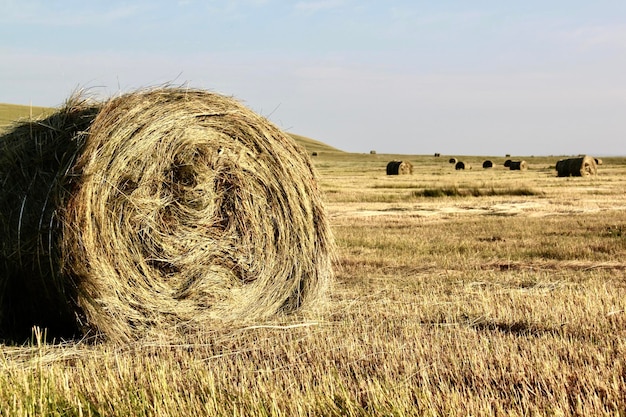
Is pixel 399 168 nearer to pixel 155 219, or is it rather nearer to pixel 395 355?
pixel 155 219

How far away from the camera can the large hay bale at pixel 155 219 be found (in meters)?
5.69

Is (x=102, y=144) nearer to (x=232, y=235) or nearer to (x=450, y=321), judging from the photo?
(x=232, y=235)

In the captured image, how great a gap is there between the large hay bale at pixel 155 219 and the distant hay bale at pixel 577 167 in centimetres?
2803

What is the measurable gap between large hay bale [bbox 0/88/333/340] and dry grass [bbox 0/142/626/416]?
0.34 metres

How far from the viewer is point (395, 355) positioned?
4863mm

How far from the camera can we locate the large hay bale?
5.69 meters

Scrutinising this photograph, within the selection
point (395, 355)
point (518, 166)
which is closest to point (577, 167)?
point (518, 166)

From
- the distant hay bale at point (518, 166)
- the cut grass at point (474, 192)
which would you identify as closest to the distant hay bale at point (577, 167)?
the distant hay bale at point (518, 166)

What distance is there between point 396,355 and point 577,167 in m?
30.4

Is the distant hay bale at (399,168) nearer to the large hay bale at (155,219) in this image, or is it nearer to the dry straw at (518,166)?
the dry straw at (518,166)

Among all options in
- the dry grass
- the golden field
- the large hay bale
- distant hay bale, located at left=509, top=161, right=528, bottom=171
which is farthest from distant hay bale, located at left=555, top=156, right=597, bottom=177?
the large hay bale

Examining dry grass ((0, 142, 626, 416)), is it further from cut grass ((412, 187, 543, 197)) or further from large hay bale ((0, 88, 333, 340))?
cut grass ((412, 187, 543, 197))

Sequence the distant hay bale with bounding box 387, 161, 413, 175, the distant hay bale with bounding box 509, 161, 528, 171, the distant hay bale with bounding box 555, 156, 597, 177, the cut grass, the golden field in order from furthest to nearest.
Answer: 1. the distant hay bale with bounding box 509, 161, 528, 171
2. the distant hay bale with bounding box 387, 161, 413, 175
3. the distant hay bale with bounding box 555, 156, 597, 177
4. the cut grass
5. the golden field

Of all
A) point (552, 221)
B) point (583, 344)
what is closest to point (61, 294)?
point (583, 344)
